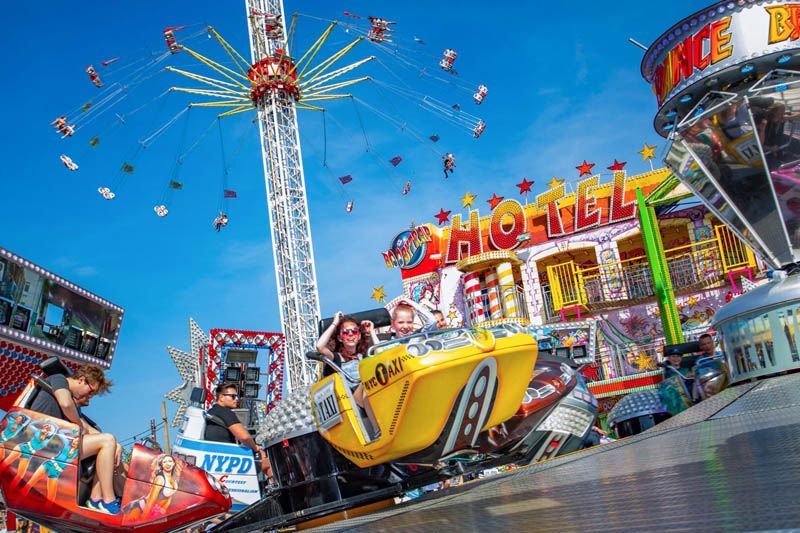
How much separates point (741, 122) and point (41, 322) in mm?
8687

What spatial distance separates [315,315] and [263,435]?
45.1 ft

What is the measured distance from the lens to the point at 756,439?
112 inches

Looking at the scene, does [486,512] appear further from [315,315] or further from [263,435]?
[315,315]

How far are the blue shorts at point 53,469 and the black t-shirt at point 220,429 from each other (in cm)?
170

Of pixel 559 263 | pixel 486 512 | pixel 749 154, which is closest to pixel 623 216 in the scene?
pixel 559 263

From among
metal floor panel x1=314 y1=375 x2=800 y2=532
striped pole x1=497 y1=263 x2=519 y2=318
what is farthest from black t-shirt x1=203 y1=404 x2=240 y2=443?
striped pole x1=497 y1=263 x2=519 y2=318

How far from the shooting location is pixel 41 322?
8312 millimetres

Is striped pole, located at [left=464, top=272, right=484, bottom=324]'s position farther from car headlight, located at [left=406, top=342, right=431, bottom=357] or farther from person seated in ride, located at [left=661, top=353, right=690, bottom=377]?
car headlight, located at [left=406, top=342, right=431, bottom=357]

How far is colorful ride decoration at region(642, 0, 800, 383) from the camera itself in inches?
286

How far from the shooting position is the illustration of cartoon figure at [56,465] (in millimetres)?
3393

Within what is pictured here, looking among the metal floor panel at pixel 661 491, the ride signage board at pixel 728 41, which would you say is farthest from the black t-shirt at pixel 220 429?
the ride signage board at pixel 728 41

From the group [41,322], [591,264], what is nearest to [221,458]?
[41,322]

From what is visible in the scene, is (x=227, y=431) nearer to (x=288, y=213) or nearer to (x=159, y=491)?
(x=159, y=491)

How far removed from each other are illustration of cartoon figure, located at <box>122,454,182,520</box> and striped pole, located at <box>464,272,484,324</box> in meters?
17.1
